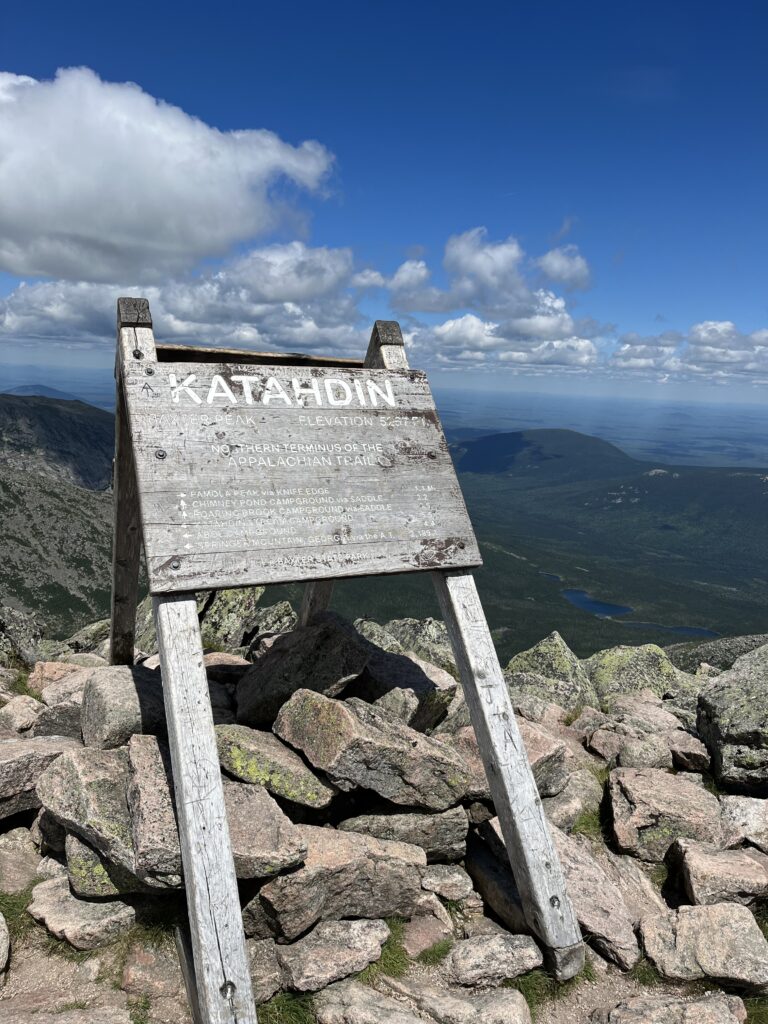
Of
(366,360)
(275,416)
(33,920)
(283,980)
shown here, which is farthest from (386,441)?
(33,920)

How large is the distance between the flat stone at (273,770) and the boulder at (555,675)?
10374 mm

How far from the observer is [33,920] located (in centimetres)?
744

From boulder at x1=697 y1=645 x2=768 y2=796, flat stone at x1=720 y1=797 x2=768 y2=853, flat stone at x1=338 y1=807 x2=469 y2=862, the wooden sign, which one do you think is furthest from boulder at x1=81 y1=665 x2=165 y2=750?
boulder at x1=697 y1=645 x2=768 y2=796

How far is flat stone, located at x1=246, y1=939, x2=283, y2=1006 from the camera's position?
6.82m

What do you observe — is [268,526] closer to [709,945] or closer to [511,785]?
[511,785]

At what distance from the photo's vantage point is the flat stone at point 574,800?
33.3 feet

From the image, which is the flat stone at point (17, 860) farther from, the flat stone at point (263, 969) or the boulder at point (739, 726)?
the boulder at point (739, 726)

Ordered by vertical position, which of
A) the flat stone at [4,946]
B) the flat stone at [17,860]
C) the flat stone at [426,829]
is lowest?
the flat stone at [17,860]

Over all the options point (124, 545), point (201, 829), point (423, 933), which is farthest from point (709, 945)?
point (124, 545)

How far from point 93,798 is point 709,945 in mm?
7720

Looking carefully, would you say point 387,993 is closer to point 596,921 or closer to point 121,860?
point 596,921

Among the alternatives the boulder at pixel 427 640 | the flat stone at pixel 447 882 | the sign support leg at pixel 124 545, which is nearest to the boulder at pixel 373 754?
the flat stone at pixel 447 882

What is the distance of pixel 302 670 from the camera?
997cm

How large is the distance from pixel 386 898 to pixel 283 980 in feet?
4.96
